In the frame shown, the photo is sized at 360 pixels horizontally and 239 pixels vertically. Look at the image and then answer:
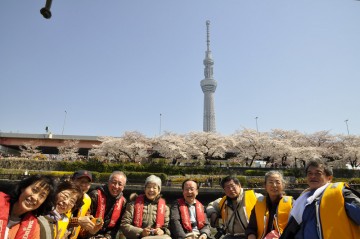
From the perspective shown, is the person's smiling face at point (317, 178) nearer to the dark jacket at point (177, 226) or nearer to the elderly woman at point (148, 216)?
the dark jacket at point (177, 226)

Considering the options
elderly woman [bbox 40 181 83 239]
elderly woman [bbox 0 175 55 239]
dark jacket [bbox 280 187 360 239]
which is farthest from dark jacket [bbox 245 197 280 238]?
elderly woman [bbox 0 175 55 239]

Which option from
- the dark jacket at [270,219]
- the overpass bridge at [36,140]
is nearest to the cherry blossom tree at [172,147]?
the overpass bridge at [36,140]

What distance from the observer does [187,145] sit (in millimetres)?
34500

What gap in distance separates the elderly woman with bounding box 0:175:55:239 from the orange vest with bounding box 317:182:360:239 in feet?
9.30

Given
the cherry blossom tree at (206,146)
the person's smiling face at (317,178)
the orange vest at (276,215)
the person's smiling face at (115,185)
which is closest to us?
the person's smiling face at (317,178)

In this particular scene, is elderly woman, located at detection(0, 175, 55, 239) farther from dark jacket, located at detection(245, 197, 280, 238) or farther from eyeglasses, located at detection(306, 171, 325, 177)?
eyeglasses, located at detection(306, 171, 325, 177)

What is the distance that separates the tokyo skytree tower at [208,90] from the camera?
83694 mm

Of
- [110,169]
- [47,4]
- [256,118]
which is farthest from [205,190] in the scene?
[256,118]

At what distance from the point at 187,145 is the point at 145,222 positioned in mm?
30623

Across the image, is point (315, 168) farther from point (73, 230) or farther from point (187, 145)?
point (187, 145)

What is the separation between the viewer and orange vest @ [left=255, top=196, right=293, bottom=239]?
3303mm

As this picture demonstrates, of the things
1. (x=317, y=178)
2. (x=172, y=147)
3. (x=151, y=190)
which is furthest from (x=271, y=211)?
(x=172, y=147)

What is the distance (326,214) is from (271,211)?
121 centimetres

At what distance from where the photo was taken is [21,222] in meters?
2.37
